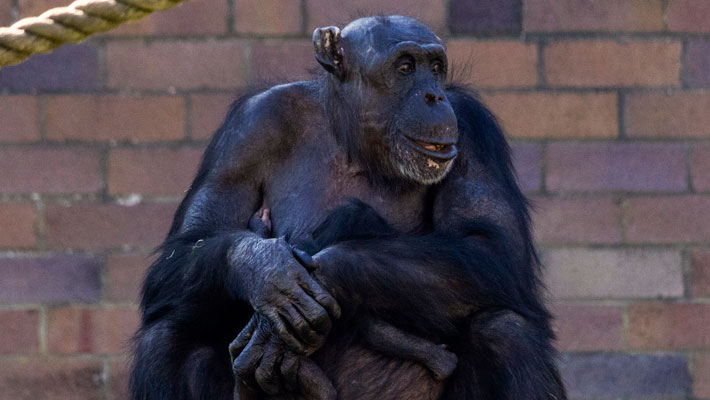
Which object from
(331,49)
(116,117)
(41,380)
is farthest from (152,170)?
(331,49)

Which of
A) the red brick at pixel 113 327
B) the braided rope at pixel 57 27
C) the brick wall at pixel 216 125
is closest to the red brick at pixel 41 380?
the brick wall at pixel 216 125

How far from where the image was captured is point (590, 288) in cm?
503

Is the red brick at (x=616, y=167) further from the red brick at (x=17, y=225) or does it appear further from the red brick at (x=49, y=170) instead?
the red brick at (x=17, y=225)

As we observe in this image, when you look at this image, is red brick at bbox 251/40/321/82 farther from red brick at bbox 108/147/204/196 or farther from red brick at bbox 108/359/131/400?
red brick at bbox 108/359/131/400

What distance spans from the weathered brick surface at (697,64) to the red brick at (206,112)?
1.70 meters

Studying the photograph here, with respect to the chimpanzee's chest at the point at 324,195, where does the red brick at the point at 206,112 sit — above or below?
below

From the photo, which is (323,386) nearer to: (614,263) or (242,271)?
(242,271)

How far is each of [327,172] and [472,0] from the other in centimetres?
153

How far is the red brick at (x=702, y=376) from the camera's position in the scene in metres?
5.01

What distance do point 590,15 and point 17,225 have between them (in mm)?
2265

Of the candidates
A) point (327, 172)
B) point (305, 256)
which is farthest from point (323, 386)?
point (327, 172)

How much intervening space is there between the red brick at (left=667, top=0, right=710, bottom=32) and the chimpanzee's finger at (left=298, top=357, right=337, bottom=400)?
2368mm

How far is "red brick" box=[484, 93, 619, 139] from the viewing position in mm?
5012

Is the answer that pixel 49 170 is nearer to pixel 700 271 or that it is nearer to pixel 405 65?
pixel 405 65
